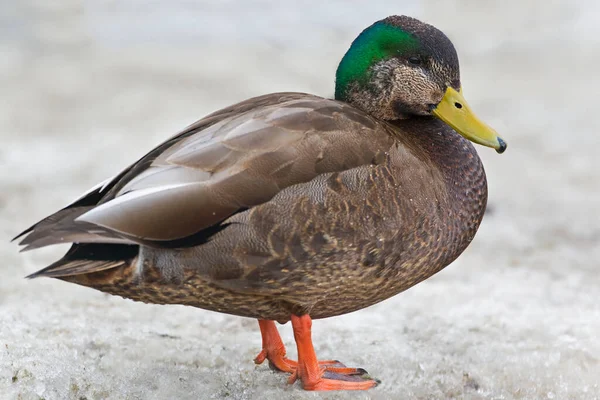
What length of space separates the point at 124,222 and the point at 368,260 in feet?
2.70

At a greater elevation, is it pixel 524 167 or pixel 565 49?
pixel 565 49

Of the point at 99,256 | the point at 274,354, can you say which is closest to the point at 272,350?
the point at 274,354

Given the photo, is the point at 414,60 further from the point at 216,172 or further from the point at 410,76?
the point at 216,172

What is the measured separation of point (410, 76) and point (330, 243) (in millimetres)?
770

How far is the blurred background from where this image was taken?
Answer: 11.7ft

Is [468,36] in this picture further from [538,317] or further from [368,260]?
[368,260]

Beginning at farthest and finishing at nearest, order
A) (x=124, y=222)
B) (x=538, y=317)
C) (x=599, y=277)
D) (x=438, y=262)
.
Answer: (x=599, y=277) < (x=538, y=317) < (x=438, y=262) < (x=124, y=222)

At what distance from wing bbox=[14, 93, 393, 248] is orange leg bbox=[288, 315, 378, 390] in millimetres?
601

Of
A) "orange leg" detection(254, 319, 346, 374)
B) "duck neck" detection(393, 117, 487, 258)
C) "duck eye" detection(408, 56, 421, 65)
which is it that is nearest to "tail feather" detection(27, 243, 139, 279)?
"orange leg" detection(254, 319, 346, 374)

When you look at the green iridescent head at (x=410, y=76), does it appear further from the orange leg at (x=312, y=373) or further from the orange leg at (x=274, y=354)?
the orange leg at (x=274, y=354)

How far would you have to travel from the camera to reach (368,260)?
3.01 metres

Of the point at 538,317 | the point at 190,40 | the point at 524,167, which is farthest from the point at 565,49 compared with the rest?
the point at 538,317

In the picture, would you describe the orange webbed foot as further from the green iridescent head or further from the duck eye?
the duck eye

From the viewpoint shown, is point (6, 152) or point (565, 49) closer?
point (6, 152)
